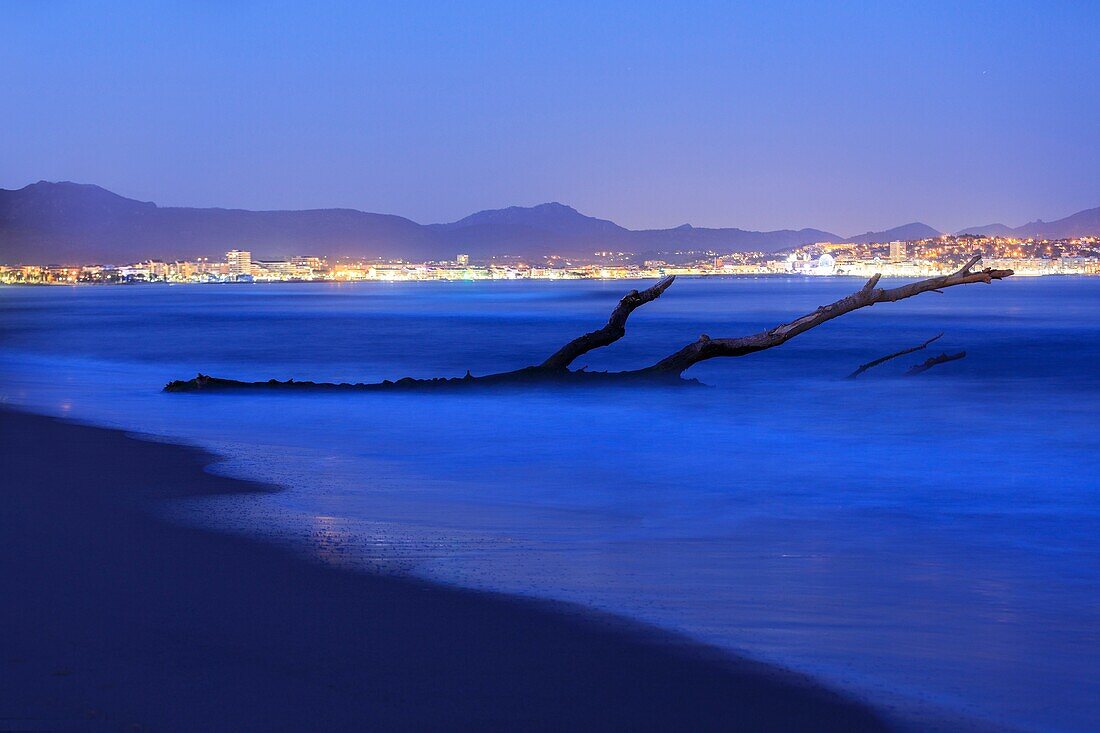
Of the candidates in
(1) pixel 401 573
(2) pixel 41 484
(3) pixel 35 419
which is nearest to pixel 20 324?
(3) pixel 35 419

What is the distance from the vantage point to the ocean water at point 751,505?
18.1 feet

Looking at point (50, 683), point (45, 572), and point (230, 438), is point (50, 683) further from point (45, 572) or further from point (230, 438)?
point (230, 438)

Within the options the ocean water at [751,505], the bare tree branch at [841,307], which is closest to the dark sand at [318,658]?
the ocean water at [751,505]

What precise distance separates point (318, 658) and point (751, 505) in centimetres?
549

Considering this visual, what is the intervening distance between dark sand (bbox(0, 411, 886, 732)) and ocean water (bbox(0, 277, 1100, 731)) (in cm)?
40

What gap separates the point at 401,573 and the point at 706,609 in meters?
1.74

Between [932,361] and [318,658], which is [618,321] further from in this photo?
[318,658]

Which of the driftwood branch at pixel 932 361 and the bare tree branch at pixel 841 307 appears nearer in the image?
the bare tree branch at pixel 841 307

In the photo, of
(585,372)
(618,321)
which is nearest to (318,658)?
(618,321)

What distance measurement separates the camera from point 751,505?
31.8ft

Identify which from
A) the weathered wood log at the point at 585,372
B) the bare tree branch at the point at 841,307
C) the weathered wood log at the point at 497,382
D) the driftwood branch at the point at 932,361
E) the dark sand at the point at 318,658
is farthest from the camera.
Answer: the driftwood branch at the point at 932,361

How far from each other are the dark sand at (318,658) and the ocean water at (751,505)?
395 millimetres

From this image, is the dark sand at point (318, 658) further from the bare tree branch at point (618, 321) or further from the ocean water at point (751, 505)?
the bare tree branch at point (618, 321)

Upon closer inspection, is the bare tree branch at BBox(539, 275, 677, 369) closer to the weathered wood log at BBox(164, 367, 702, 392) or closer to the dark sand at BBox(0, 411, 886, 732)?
the weathered wood log at BBox(164, 367, 702, 392)
